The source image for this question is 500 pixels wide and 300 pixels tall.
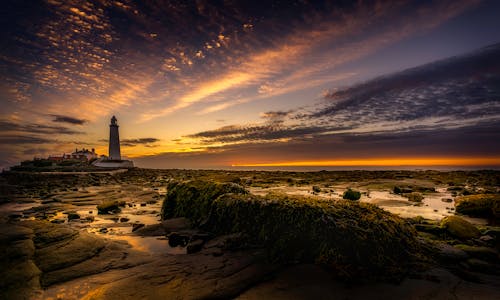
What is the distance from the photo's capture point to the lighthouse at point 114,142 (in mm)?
69938

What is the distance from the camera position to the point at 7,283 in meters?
4.01

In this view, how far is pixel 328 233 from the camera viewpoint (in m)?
4.83

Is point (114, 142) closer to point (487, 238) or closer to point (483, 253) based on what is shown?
point (487, 238)

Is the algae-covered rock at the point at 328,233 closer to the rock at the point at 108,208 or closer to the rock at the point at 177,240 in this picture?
the rock at the point at 177,240

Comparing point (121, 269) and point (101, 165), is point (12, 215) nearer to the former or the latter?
point (121, 269)

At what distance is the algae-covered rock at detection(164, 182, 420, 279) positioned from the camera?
443 centimetres

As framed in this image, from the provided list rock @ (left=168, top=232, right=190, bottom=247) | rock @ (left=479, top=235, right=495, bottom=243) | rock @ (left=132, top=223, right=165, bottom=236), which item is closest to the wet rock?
rock @ (left=132, top=223, right=165, bottom=236)

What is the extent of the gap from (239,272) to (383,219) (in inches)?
131

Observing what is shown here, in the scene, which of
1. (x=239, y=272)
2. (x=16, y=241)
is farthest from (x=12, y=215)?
(x=239, y=272)

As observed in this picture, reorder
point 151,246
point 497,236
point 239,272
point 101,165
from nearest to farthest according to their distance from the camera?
point 239,272, point 497,236, point 151,246, point 101,165

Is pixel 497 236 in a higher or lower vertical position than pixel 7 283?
higher

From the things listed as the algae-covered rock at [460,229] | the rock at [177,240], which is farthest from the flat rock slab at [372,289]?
the rock at [177,240]

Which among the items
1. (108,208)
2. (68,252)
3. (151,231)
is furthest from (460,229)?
(108,208)

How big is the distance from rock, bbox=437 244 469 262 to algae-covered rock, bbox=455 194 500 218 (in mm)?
4815
